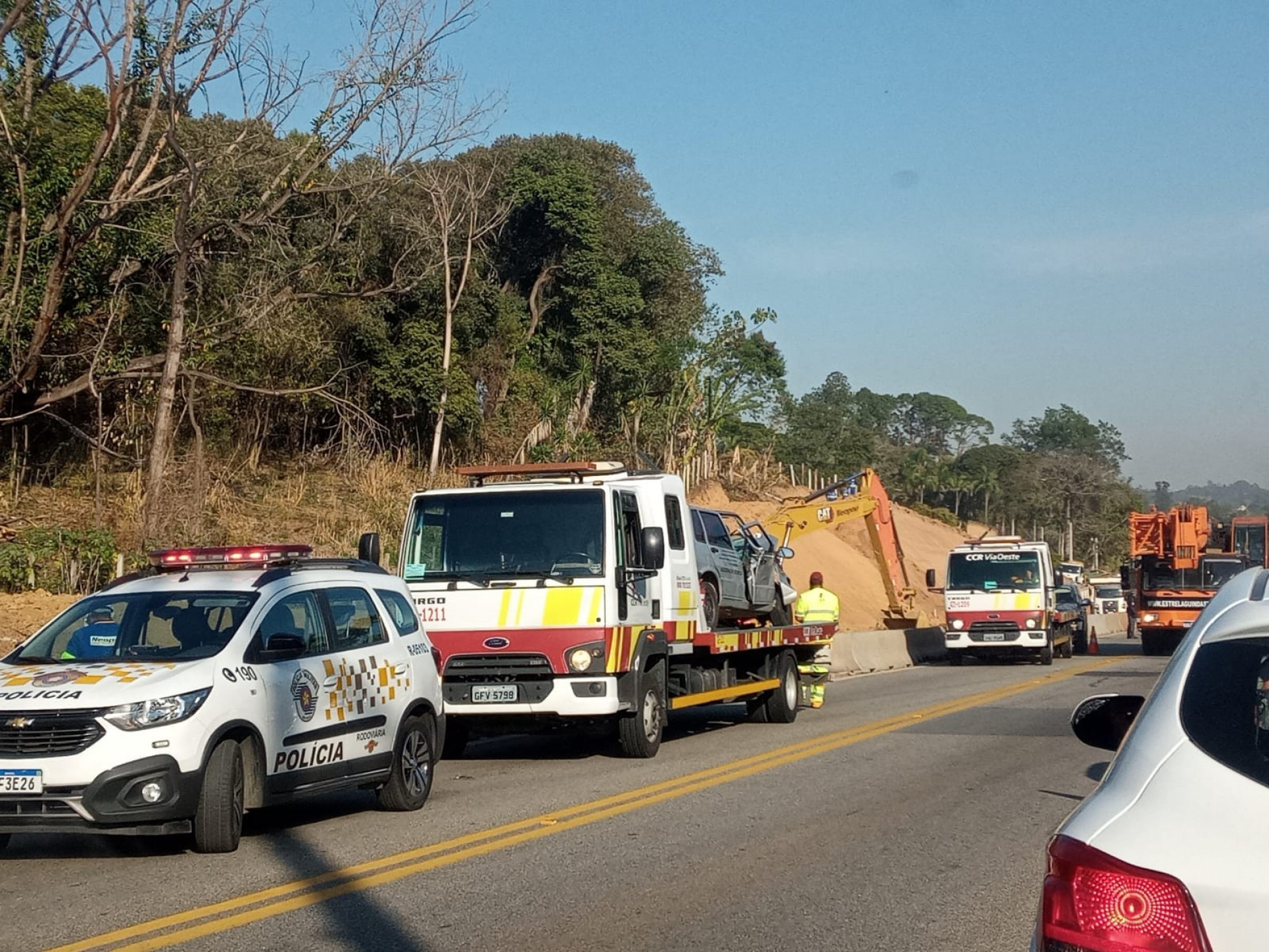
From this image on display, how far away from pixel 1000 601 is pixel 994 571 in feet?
2.85

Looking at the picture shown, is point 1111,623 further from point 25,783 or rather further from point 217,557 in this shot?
point 25,783

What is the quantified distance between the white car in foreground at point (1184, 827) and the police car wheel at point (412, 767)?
25.7ft

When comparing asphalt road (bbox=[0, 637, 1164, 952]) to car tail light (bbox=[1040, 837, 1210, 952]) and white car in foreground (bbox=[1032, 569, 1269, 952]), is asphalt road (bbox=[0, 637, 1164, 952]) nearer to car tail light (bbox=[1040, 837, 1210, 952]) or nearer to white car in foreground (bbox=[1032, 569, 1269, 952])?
white car in foreground (bbox=[1032, 569, 1269, 952])

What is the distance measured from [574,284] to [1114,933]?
40.7m

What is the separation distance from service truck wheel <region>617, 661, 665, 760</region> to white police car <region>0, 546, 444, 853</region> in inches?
108

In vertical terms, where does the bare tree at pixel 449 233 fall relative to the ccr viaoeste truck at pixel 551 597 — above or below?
above

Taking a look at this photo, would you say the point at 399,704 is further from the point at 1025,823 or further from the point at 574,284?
the point at 574,284

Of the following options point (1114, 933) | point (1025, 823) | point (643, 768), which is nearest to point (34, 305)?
point (643, 768)

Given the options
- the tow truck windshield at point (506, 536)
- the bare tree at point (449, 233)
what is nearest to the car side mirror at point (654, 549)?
the tow truck windshield at point (506, 536)

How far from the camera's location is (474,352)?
3941 centimetres

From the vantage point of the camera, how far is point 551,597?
1345 cm

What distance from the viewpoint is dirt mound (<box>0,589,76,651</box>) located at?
18562mm

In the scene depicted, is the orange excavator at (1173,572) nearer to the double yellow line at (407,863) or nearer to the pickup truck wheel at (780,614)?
the pickup truck wheel at (780,614)

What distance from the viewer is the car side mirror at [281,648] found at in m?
9.39
